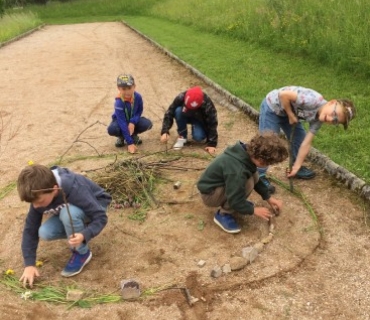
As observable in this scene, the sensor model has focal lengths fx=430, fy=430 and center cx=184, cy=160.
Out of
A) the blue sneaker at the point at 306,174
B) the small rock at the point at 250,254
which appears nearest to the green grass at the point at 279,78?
the blue sneaker at the point at 306,174

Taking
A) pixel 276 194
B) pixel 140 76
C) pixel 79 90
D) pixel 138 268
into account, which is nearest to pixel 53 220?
pixel 138 268

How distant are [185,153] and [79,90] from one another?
13.4 ft

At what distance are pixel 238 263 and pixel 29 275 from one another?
5.05 ft

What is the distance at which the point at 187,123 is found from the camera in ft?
17.9

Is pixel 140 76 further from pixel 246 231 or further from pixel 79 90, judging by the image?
pixel 246 231

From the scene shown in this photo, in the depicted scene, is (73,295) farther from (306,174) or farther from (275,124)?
(306,174)

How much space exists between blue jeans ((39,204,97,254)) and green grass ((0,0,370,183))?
9.03 feet

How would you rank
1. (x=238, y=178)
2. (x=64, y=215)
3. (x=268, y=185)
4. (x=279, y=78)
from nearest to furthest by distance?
(x=64, y=215)
(x=238, y=178)
(x=268, y=185)
(x=279, y=78)

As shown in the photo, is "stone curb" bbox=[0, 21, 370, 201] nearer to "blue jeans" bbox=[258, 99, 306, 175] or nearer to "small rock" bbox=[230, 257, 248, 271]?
"blue jeans" bbox=[258, 99, 306, 175]

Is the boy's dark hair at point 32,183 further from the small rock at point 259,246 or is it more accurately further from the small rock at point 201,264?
the small rock at point 259,246

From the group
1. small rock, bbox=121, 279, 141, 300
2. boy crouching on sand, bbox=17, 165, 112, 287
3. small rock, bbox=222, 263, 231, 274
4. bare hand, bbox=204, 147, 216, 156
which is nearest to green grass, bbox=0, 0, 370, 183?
bare hand, bbox=204, 147, 216, 156

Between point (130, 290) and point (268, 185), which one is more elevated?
point (130, 290)

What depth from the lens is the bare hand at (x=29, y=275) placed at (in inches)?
122

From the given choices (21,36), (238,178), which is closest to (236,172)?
(238,178)
